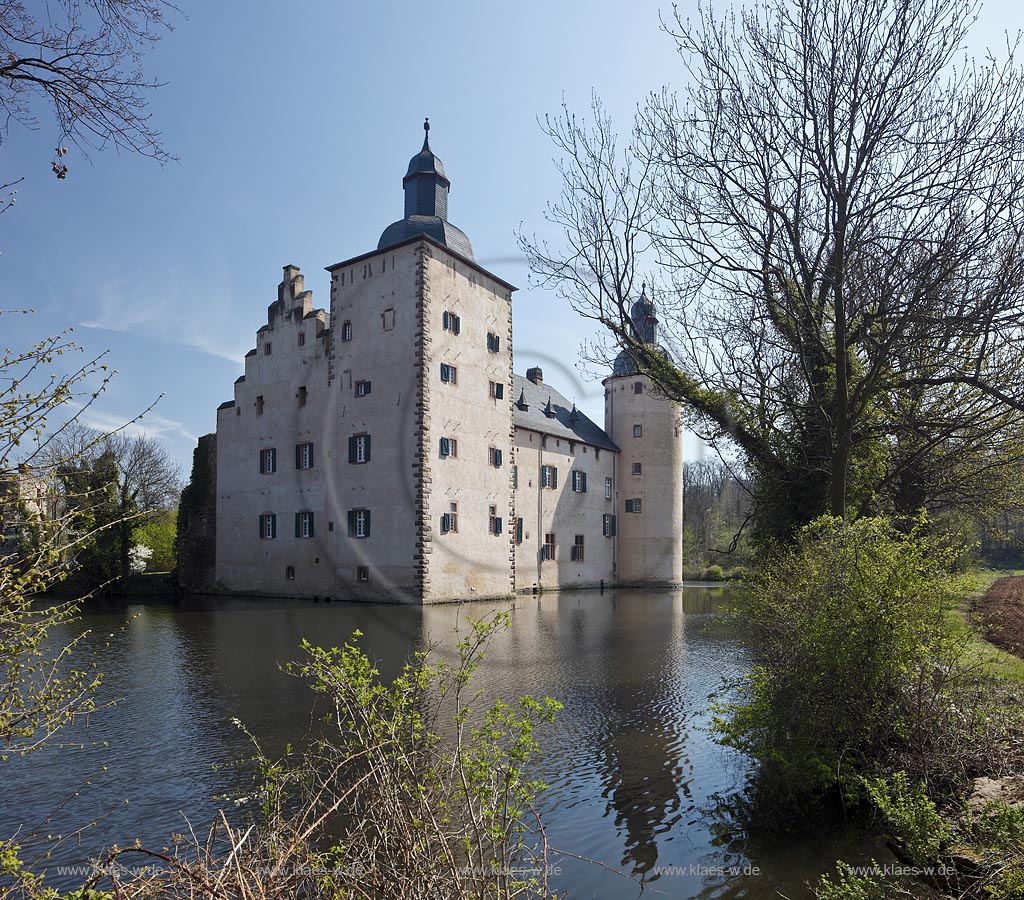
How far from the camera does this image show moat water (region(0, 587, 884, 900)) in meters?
5.64

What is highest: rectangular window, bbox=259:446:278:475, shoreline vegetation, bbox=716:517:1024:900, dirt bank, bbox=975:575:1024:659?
rectangular window, bbox=259:446:278:475

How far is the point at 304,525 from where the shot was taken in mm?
30891

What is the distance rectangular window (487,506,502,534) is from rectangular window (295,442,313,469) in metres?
7.93

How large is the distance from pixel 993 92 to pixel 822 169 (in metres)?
1.96

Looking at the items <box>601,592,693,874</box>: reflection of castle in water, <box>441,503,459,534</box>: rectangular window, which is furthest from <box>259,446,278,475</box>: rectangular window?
<box>601,592,693,874</box>: reflection of castle in water

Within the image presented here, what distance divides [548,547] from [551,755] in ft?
96.6

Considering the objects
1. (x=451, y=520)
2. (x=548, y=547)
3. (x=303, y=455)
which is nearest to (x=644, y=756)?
(x=451, y=520)

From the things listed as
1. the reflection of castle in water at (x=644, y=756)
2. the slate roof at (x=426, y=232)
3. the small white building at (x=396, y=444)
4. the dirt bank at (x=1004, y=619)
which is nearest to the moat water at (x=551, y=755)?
the reflection of castle in water at (x=644, y=756)

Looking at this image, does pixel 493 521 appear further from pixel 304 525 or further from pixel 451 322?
pixel 451 322

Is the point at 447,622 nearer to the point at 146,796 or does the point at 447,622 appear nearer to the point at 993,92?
the point at 146,796

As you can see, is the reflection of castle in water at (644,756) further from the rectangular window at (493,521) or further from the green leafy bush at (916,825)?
the rectangular window at (493,521)

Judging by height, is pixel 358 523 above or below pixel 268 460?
below

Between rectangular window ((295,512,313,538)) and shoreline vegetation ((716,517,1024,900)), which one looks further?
rectangular window ((295,512,313,538))

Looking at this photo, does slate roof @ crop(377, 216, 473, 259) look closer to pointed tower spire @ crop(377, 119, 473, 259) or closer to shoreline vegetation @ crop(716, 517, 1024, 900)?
pointed tower spire @ crop(377, 119, 473, 259)
